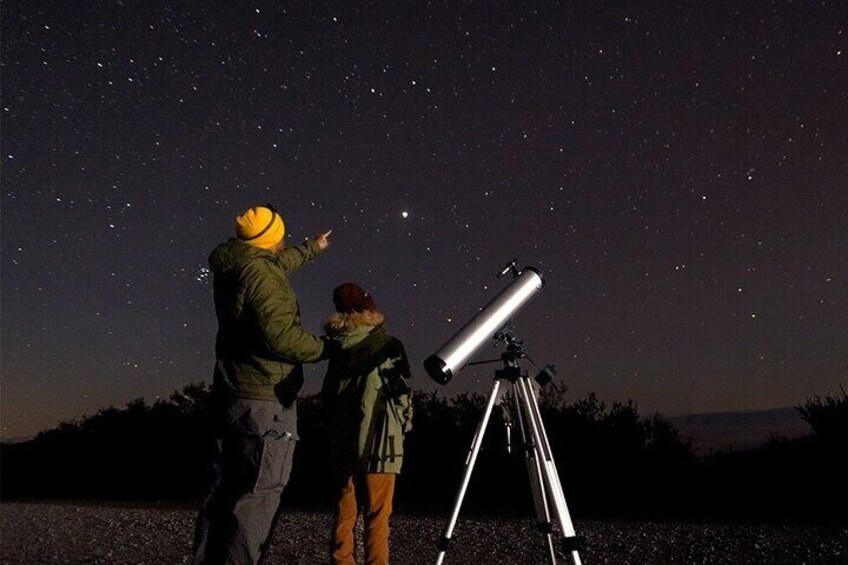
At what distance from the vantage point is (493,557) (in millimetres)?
5102

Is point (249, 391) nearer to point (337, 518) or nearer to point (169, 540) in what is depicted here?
point (337, 518)

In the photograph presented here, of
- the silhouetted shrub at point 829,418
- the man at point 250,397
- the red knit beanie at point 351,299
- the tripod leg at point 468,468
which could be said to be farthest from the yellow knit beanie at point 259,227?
the silhouetted shrub at point 829,418

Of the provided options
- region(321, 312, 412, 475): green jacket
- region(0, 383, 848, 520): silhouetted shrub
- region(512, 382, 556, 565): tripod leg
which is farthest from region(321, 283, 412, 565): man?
region(0, 383, 848, 520): silhouetted shrub

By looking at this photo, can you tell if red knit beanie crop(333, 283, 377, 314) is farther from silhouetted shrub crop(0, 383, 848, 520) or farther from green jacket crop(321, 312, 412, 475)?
silhouetted shrub crop(0, 383, 848, 520)

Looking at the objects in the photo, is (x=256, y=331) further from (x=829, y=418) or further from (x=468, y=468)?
(x=829, y=418)

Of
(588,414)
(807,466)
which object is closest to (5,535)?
(588,414)

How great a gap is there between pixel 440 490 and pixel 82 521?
4700 mm

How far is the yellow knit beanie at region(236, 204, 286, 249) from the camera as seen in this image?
3328 mm

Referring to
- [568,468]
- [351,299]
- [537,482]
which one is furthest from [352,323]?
[568,468]

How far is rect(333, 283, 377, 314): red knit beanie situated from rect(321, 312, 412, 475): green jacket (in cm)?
4

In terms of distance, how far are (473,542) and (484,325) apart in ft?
10.4

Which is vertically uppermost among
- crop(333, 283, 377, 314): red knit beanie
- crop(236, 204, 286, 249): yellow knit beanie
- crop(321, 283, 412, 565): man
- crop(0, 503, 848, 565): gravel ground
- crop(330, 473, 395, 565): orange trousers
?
crop(236, 204, 286, 249): yellow knit beanie

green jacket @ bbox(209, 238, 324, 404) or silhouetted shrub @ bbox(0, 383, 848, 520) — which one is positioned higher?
green jacket @ bbox(209, 238, 324, 404)

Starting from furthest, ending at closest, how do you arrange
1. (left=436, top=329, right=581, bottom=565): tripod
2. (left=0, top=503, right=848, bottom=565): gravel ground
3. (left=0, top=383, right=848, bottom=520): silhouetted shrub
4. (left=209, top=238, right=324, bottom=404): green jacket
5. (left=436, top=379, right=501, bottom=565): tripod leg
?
(left=0, top=383, right=848, bottom=520): silhouetted shrub < (left=0, top=503, right=848, bottom=565): gravel ground < (left=436, top=379, right=501, bottom=565): tripod leg < (left=436, top=329, right=581, bottom=565): tripod < (left=209, top=238, right=324, bottom=404): green jacket
